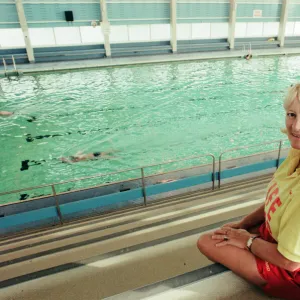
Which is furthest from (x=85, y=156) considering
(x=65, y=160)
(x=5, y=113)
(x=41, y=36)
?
(x=41, y=36)

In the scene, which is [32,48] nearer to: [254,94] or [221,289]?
[254,94]

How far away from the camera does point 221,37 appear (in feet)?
70.2

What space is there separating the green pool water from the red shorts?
14.5 ft

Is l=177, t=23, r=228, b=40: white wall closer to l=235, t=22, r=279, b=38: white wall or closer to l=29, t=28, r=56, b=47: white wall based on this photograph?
l=235, t=22, r=279, b=38: white wall

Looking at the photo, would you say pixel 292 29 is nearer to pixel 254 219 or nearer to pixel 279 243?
pixel 254 219

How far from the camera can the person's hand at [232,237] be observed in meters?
1.38

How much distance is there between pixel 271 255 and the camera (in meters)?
1.17

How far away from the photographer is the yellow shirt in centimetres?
105

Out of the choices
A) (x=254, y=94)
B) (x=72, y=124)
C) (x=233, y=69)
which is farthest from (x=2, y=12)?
(x=254, y=94)

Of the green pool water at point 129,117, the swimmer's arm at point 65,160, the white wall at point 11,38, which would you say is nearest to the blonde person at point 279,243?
the green pool water at point 129,117

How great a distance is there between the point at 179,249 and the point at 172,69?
15559 millimetres

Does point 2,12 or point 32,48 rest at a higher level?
point 2,12

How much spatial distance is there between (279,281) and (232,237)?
0.31 m

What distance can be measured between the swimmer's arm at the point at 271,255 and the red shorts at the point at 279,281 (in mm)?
69
